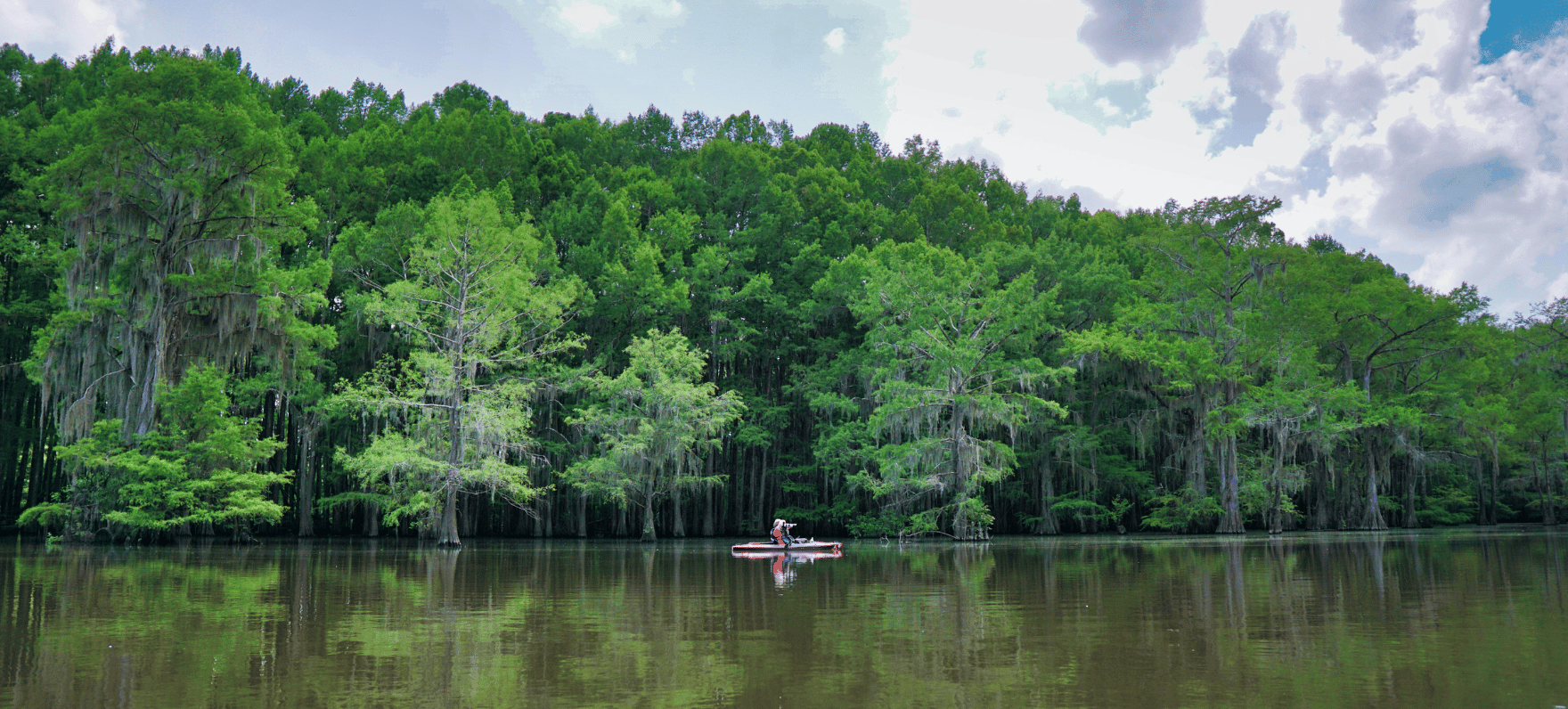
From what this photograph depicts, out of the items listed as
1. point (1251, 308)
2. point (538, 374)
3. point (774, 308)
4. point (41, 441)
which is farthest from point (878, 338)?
point (41, 441)

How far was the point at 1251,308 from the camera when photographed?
36.3 m

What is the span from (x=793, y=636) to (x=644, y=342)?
23988 millimetres

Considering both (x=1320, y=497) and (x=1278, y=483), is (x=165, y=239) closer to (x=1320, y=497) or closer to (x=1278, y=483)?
(x=1278, y=483)

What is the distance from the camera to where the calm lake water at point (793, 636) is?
5.96m

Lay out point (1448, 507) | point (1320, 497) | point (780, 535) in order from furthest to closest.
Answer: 1. point (1448, 507)
2. point (1320, 497)
3. point (780, 535)

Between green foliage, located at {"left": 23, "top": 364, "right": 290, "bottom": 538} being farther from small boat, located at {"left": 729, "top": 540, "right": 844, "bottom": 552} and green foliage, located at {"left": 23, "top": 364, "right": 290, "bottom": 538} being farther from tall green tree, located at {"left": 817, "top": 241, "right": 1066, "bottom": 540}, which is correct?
tall green tree, located at {"left": 817, "top": 241, "right": 1066, "bottom": 540}

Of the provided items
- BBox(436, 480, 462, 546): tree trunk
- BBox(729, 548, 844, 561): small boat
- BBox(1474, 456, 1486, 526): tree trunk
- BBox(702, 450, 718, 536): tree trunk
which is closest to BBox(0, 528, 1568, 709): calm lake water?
BBox(729, 548, 844, 561): small boat

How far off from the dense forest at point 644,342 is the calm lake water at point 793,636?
1112 cm

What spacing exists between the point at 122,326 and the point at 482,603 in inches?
796

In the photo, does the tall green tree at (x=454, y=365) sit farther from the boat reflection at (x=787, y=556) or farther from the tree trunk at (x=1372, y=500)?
the tree trunk at (x=1372, y=500)

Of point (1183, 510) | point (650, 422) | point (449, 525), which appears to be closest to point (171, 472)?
point (449, 525)

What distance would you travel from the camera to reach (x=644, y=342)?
31.9 meters

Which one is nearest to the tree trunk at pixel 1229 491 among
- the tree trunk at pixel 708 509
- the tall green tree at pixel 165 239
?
the tree trunk at pixel 708 509

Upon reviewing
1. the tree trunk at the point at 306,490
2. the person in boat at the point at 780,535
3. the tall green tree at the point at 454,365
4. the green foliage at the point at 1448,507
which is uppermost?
the tall green tree at the point at 454,365
